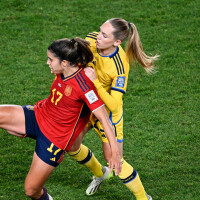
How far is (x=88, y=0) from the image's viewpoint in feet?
43.2

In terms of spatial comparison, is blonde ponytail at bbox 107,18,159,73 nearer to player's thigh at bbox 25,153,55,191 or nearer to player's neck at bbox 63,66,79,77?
player's neck at bbox 63,66,79,77

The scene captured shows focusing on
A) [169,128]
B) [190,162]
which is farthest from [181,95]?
[190,162]

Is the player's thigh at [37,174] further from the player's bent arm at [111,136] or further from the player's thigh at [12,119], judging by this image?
the player's bent arm at [111,136]

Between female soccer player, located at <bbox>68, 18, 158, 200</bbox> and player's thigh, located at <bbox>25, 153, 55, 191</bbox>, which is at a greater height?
female soccer player, located at <bbox>68, 18, 158, 200</bbox>

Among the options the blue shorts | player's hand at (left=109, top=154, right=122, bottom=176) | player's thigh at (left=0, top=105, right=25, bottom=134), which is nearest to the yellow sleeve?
player's hand at (left=109, top=154, right=122, bottom=176)

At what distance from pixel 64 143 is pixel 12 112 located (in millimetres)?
711

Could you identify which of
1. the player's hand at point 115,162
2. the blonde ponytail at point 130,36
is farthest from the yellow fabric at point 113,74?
the player's hand at point 115,162

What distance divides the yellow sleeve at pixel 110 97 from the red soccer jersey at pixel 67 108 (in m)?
0.08

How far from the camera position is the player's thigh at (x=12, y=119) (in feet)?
18.0

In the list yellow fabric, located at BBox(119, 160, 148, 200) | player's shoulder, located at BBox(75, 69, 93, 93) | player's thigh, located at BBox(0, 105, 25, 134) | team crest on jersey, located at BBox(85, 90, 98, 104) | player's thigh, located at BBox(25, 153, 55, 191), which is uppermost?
player's shoulder, located at BBox(75, 69, 93, 93)

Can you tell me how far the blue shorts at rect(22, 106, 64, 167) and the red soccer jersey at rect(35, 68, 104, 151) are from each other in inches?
1.9

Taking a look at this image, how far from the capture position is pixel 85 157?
6445mm

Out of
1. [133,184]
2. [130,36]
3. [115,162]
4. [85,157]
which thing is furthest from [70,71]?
[133,184]

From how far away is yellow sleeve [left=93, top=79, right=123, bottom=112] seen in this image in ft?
17.8
